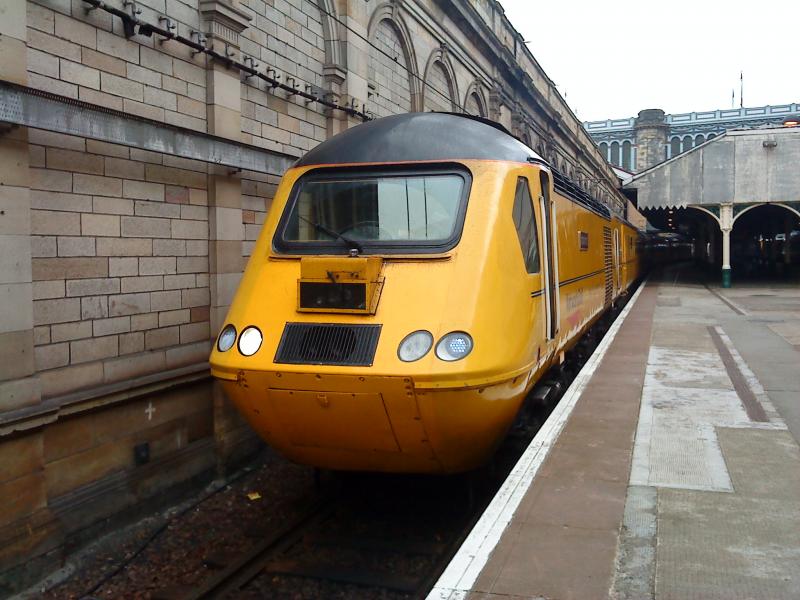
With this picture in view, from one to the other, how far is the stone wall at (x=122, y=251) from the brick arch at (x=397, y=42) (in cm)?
234

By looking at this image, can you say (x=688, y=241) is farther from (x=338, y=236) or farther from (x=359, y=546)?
(x=338, y=236)

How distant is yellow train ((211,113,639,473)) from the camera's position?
4906 mm

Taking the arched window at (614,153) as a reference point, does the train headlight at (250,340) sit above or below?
below

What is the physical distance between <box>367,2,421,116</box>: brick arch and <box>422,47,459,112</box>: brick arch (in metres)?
0.43

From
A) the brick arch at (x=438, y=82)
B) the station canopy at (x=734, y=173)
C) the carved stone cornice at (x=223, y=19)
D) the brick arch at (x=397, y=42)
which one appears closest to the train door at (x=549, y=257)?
the carved stone cornice at (x=223, y=19)

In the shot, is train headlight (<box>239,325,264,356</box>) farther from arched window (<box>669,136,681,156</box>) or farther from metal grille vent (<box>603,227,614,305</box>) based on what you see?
arched window (<box>669,136,681,156</box>)

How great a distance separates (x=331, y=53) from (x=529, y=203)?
618 centimetres

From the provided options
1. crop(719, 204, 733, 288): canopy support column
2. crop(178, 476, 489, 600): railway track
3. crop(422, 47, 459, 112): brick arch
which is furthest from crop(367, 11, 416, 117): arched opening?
crop(719, 204, 733, 288): canopy support column

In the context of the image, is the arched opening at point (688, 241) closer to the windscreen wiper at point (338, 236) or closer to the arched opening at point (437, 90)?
the arched opening at point (437, 90)

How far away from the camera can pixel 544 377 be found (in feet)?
24.0

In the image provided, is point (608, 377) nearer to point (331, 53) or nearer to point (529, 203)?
point (529, 203)

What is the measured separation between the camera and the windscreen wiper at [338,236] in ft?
18.5

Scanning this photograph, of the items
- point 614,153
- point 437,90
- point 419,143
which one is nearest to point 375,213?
point 419,143

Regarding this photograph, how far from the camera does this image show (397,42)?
1416 cm
